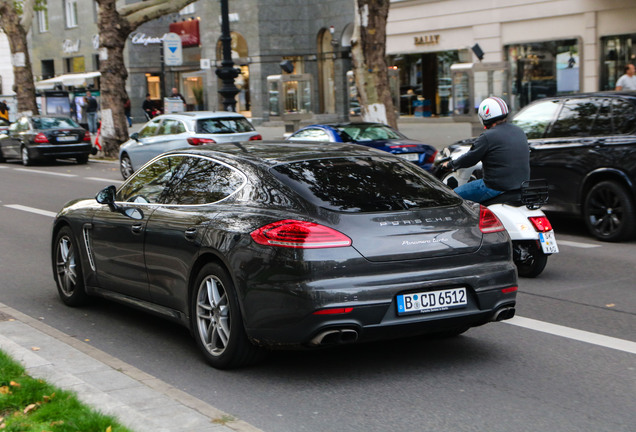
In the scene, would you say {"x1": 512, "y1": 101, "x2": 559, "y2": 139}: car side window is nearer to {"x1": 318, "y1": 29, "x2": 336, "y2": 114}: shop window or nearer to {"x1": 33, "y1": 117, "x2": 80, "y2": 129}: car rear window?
{"x1": 33, "y1": 117, "x2": 80, "y2": 129}: car rear window

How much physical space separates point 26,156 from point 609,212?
65.8ft

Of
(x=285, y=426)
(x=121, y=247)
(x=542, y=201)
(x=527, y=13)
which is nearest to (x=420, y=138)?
(x=527, y=13)

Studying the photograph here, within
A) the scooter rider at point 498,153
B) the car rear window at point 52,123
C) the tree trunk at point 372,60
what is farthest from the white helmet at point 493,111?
the car rear window at point 52,123

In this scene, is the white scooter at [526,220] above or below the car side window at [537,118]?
below

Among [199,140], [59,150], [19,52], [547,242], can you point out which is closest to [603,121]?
[547,242]

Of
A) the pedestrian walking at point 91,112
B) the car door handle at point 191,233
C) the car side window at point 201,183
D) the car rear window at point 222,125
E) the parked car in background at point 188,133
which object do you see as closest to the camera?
the car door handle at point 191,233

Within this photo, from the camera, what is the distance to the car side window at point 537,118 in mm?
11680

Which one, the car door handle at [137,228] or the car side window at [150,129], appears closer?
the car door handle at [137,228]

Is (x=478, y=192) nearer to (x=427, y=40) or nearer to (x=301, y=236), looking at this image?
(x=301, y=236)

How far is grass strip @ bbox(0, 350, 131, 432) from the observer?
431 centimetres

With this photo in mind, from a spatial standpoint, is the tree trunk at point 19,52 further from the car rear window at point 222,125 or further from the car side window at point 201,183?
the car side window at point 201,183

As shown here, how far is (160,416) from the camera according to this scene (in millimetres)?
4551

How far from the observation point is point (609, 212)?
36.2 feet

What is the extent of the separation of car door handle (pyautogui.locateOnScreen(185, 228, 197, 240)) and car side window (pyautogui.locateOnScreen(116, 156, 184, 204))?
2.33ft
